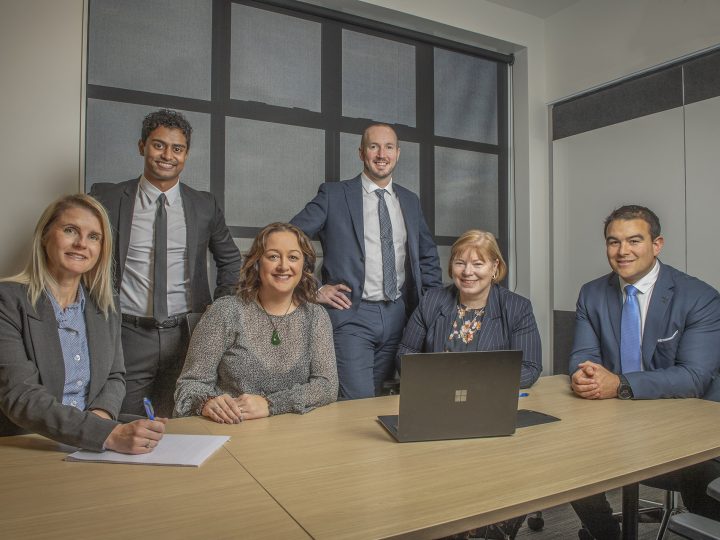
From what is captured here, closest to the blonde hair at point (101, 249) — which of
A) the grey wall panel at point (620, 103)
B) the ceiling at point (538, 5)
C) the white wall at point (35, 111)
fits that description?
the white wall at point (35, 111)

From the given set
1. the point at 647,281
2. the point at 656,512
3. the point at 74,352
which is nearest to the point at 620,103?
the point at 647,281

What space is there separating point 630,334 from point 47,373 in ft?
6.65

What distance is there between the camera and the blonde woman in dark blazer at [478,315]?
215 centimetres

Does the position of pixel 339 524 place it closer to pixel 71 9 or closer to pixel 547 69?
pixel 71 9

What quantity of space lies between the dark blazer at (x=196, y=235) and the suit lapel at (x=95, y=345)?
665mm

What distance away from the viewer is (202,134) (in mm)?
3010

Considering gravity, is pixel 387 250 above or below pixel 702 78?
below

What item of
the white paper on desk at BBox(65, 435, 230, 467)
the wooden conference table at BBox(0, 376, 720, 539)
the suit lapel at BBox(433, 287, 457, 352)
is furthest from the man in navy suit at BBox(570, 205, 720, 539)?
the white paper on desk at BBox(65, 435, 230, 467)

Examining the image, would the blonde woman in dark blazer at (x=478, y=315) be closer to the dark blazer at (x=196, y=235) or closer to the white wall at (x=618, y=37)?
the dark blazer at (x=196, y=235)

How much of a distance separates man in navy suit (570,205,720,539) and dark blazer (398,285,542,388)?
178mm

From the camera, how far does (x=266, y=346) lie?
1.82m

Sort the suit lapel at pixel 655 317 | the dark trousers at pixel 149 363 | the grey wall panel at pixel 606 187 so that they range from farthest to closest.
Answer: the grey wall panel at pixel 606 187, the dark trousers at pixel 149 363, the suit lapel at pixel 655 317

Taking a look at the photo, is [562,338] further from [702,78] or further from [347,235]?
[347,235]

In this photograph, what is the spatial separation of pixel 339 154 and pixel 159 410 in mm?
1853
